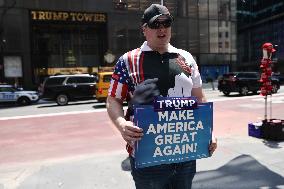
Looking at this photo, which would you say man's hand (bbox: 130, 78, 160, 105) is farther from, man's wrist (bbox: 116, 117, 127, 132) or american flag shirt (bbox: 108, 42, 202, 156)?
man's wrist (bbox: 116, 117, 127, 132)

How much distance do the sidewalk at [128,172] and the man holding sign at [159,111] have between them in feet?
9.64

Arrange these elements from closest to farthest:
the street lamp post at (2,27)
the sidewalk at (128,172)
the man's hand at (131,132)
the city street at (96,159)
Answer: the man's hand at (131,132), the sidewalk at (128,172), the city street at (96,159), the street lamp post at (2,27)

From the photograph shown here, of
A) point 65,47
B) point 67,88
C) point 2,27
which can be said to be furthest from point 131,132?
point 65,47

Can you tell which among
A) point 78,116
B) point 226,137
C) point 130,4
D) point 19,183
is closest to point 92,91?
point 78,116

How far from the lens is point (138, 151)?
2283 millimetres

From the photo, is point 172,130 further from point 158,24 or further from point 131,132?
point 158,24

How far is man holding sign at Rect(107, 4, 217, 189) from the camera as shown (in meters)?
2.27

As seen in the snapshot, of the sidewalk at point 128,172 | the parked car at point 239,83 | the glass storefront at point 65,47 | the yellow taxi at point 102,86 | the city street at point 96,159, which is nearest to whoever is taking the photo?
the sidewalk at point 128,172

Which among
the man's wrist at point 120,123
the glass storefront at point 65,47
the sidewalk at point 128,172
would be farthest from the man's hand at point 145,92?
the glass storefront at point 65,47

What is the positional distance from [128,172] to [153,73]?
153 inches

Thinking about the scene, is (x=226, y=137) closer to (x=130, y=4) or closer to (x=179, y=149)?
(x=179, y=149)

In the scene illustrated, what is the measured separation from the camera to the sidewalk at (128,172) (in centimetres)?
536

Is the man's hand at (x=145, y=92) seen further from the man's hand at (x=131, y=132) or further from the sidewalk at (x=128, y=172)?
the sidewalk at (x=128, y=172)

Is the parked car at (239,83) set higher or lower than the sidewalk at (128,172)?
higher
